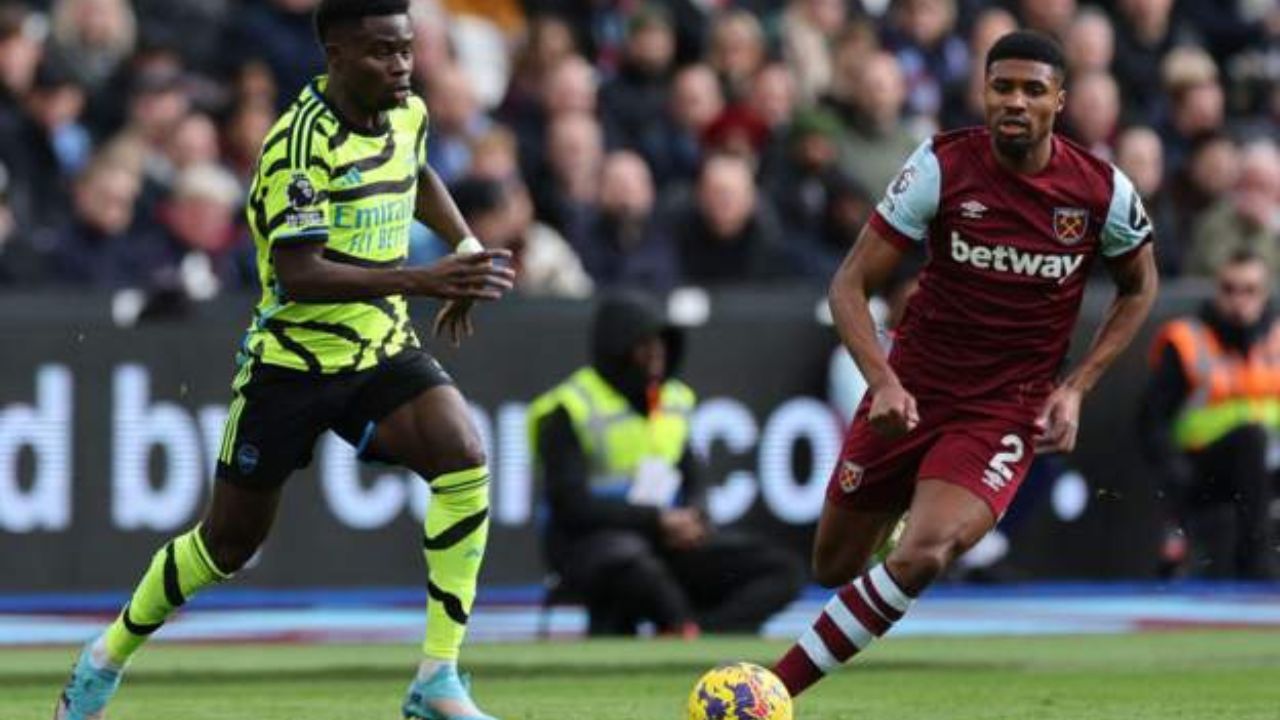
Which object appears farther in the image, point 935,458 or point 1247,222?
point 1247,222

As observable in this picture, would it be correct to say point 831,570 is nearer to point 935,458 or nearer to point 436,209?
point 935,458

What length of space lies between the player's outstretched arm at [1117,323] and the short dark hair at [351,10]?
2427 mm

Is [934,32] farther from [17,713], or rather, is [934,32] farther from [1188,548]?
[17,713]

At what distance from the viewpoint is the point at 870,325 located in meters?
A: 10.4

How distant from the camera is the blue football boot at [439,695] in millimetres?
10031

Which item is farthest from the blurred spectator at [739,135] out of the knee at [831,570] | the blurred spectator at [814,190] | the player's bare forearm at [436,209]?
the player's bare forearm at [436,209]

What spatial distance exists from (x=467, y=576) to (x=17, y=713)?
205 cm

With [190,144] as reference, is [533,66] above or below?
above

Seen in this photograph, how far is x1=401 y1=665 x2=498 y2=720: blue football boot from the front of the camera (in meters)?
10.0

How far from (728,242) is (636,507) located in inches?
147

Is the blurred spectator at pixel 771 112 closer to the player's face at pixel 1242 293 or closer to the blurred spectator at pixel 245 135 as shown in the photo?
the player's face at pixel 1242 293

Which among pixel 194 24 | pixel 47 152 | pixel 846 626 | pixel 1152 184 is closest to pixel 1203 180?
pixel 1152 184

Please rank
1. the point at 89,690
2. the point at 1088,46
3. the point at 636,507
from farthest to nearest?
the point at 1088,46 → the point at 636,507 → the point at 89,690

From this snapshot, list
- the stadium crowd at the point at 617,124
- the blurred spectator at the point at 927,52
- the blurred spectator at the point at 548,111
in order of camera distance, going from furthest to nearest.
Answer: the blurred spectator at the point at 927,52 < the blurred spectator at the point at 548,111 < the stadium crowd at the point at 617,124
